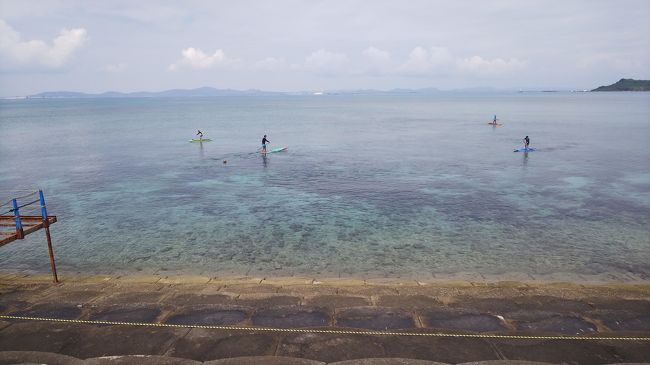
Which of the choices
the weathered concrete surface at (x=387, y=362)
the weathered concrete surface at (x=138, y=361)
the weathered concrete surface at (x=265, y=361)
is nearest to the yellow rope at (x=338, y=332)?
the weathered concrete surface at (x=387, y=362)

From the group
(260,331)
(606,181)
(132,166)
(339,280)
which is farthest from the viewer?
(132,166)

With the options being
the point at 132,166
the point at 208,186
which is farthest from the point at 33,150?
the point at 208,186

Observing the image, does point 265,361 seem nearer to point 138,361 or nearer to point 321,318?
point 321,318

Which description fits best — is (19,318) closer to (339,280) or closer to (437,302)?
(339,280)

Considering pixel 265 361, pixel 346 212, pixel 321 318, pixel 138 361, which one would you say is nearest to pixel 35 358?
pixel 138 361

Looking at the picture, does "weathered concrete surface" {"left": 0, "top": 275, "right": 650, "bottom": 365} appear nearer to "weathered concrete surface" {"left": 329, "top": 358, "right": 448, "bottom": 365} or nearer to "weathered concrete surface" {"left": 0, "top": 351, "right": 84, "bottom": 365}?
"weathered concrete surface" {"left": 329, "top": 358, "right": 448, "bottom": 365}

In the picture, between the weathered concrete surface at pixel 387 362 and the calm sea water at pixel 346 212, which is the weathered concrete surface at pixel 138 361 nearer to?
the weathered concrete surface at pixel 387 362

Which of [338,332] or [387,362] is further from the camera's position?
[338,332]

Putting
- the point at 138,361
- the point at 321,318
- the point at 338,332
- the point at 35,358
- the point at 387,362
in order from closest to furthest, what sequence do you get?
the point at 387,362 < the point at 138,361 < the point at 35,358 < the point at 338,332 < the point at 321,318

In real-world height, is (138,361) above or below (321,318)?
above
